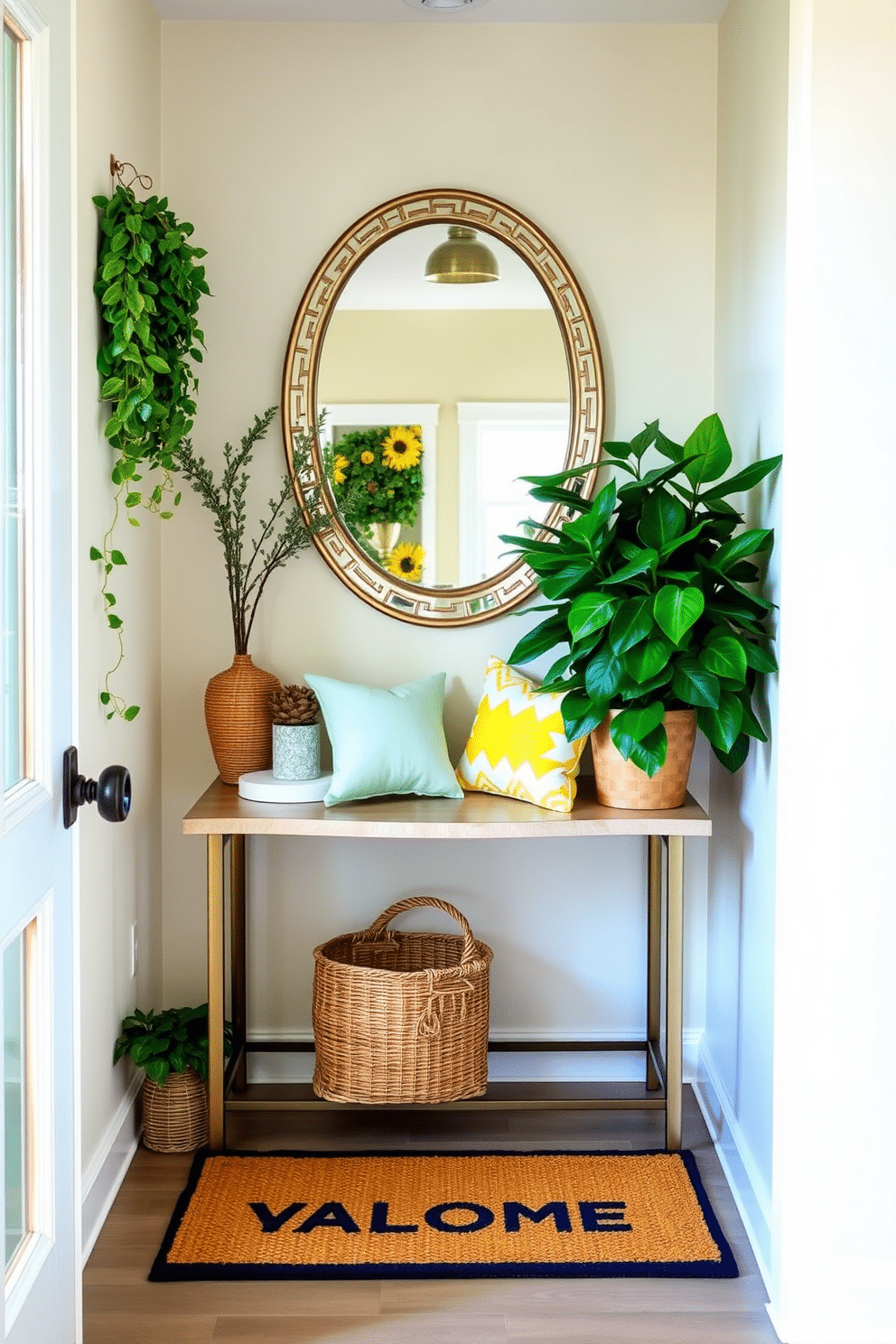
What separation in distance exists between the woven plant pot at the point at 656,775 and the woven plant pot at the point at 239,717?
0.79 m

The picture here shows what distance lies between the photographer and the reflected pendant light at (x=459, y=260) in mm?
3090

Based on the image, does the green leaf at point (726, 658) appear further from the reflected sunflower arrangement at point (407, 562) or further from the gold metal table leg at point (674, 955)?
the reflected sunflower arrangement at point (407, 562)

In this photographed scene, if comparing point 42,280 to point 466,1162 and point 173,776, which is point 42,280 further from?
point 466,1162

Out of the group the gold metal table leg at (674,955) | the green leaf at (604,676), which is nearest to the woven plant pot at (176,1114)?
the gold metal table leg at (674,955)

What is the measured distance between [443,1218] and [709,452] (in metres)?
1.60

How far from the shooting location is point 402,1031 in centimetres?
276

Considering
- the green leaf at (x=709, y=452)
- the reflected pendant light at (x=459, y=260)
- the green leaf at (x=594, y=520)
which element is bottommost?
the green leaf at (x=594, y=520)

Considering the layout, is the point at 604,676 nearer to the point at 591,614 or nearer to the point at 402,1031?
the point at 591,614

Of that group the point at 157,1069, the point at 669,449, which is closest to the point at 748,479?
the point at 669,449

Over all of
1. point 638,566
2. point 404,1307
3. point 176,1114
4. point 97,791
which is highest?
point 638,566

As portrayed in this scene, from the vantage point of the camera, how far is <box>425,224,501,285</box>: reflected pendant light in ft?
10.1

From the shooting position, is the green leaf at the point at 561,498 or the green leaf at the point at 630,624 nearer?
the green leaf at the point at 630,624

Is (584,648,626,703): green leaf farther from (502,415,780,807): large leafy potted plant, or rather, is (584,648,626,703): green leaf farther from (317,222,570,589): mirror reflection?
(317,222,570,589): mirror reflection

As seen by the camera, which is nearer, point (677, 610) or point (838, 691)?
point (838, 691)
